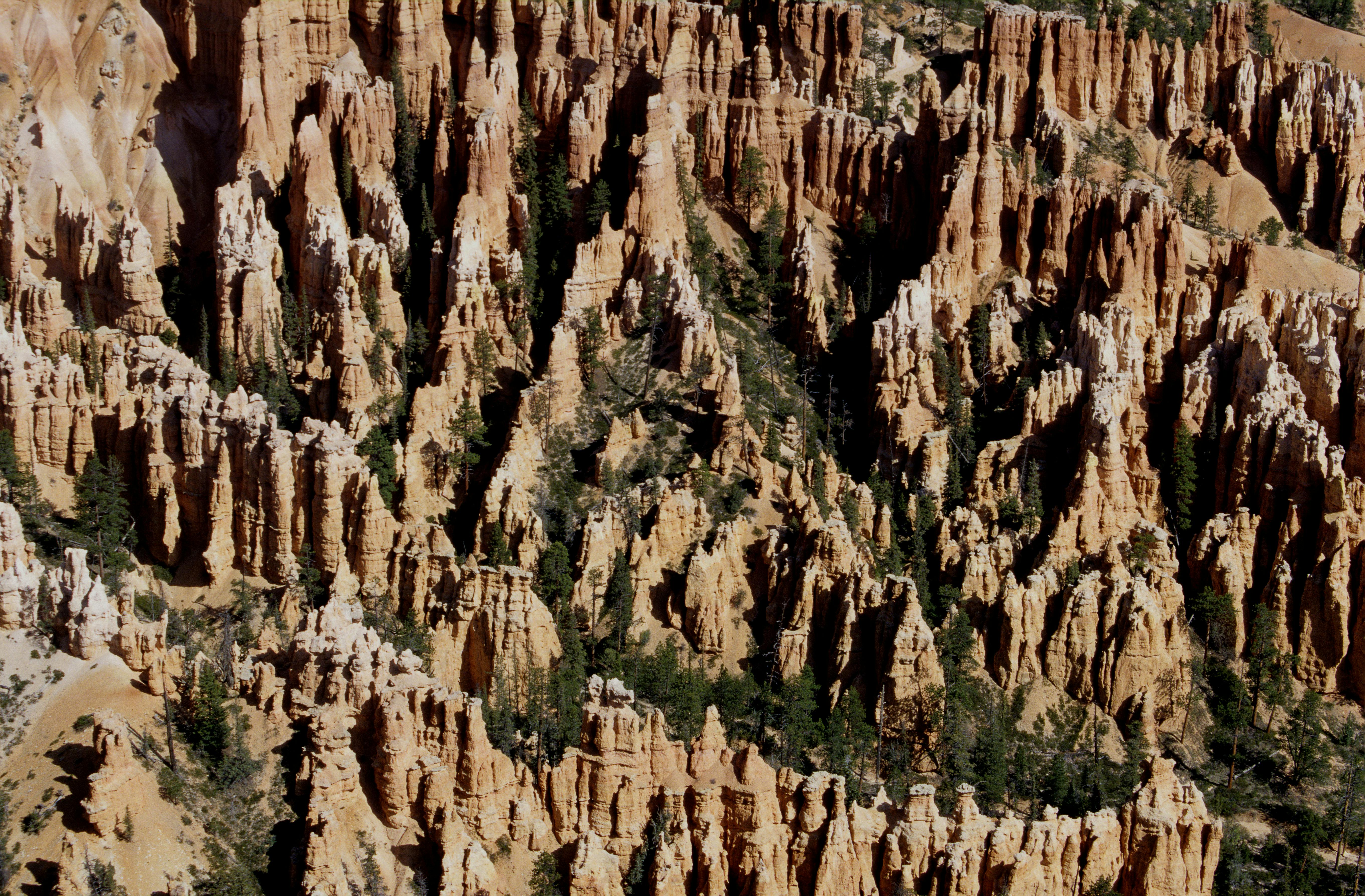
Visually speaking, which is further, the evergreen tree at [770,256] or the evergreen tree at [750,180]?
the evergreen tree at [750,180]

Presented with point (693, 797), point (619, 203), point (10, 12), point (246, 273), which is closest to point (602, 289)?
point (619, 203)

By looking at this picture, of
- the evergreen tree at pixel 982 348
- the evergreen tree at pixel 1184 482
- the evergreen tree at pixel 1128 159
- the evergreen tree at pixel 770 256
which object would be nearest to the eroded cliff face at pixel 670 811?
the evergreen tree at pixel 1184 482

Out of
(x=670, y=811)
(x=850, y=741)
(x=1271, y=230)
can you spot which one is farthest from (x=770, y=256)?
(x=670, y=811)

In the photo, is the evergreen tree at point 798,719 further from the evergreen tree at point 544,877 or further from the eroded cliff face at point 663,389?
the evergreen tree at point 544,877

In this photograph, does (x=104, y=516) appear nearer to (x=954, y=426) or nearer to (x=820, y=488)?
(x=820, y=488)

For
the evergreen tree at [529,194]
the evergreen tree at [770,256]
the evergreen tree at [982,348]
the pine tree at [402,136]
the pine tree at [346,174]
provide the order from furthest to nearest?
1. the pine tree at [402,136]
2. the pine tree at [346,174]
3. the evergreen tree at [770,256]
4. the evergreen tree at [529,194]
5. the evergreen tree at [982,348]

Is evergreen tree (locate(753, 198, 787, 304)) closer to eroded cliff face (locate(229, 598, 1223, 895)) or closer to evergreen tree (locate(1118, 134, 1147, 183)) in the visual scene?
evergreen tree (locate(1118, 134, 1147, 183))
